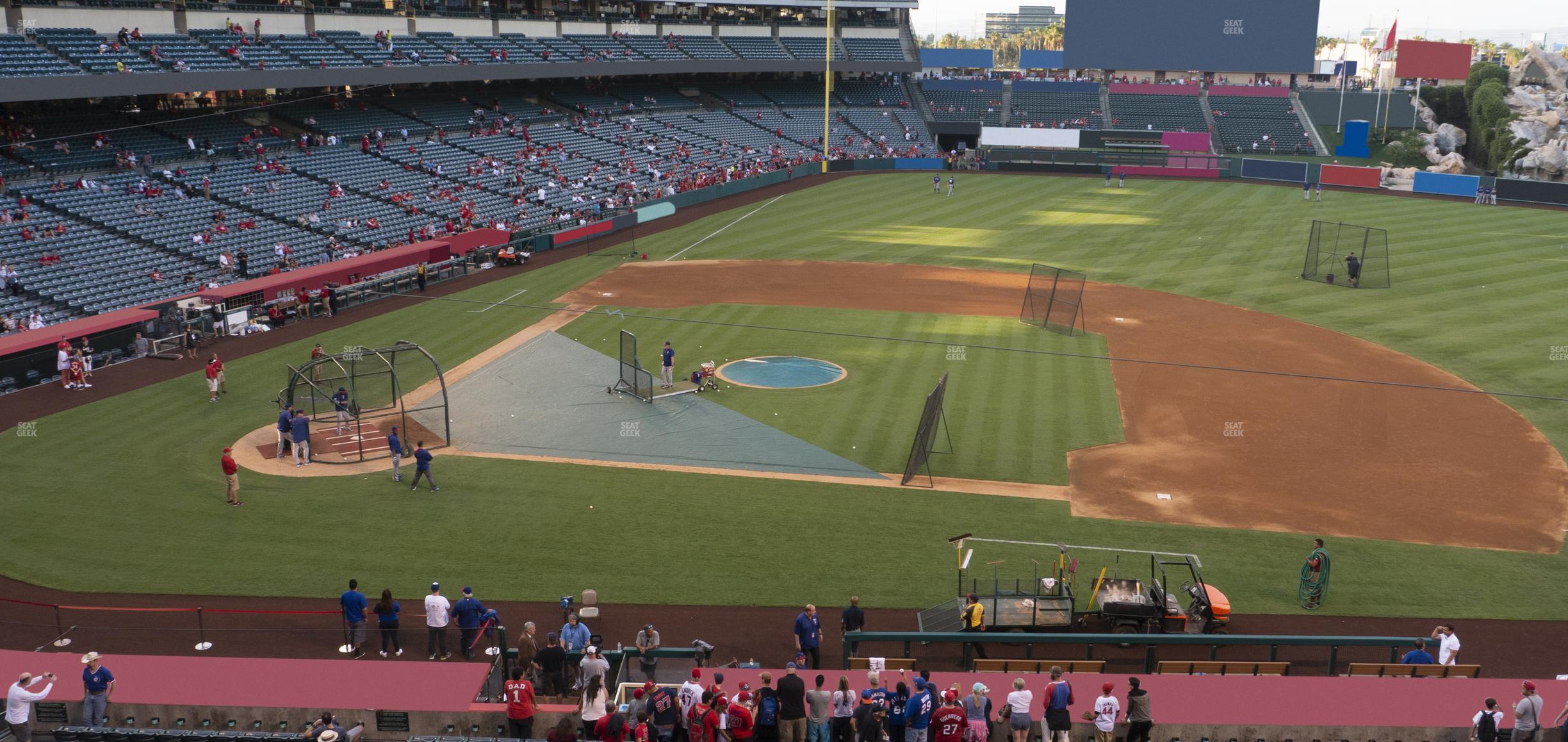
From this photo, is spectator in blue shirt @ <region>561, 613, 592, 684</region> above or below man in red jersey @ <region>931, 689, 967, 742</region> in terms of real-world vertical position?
below

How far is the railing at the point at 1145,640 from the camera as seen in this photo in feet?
52.0

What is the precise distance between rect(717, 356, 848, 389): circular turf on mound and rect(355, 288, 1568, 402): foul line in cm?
340

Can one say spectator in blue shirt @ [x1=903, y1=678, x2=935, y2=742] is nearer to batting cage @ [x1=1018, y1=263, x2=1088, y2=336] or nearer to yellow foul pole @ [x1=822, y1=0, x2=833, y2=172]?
batting cage @ [x1=1018, y1=263, x2=1088, y2=336]

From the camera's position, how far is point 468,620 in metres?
17.0

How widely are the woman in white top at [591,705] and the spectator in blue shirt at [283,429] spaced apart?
14485 mm

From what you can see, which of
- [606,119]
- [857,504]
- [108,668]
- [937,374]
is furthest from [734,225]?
Result: [108,668]

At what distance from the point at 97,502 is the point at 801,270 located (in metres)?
30.2

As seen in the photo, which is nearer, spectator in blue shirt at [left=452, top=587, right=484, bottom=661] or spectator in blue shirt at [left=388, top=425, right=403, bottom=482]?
spectator in blue shirt at [left=452, top=587, right=484, bottom=661]

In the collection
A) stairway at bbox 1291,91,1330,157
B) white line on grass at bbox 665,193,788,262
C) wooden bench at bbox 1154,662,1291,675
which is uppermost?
stairway at bbox 1291,91,1330,157

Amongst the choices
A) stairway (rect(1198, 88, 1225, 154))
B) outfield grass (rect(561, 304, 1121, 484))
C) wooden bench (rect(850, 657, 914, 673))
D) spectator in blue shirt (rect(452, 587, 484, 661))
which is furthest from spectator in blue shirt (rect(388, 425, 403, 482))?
stairway (rect(1198, 88, 1225, 154))

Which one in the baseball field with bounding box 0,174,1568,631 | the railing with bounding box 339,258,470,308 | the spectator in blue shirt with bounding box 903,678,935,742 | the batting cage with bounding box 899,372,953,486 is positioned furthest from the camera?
the railing with bounding box 339,258,470,308

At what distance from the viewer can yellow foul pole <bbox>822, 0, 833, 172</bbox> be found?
257 feet

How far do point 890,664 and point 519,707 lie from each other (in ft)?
17.9

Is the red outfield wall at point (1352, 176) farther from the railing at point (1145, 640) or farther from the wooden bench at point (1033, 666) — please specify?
the wooden bench at point (1033, 666)
